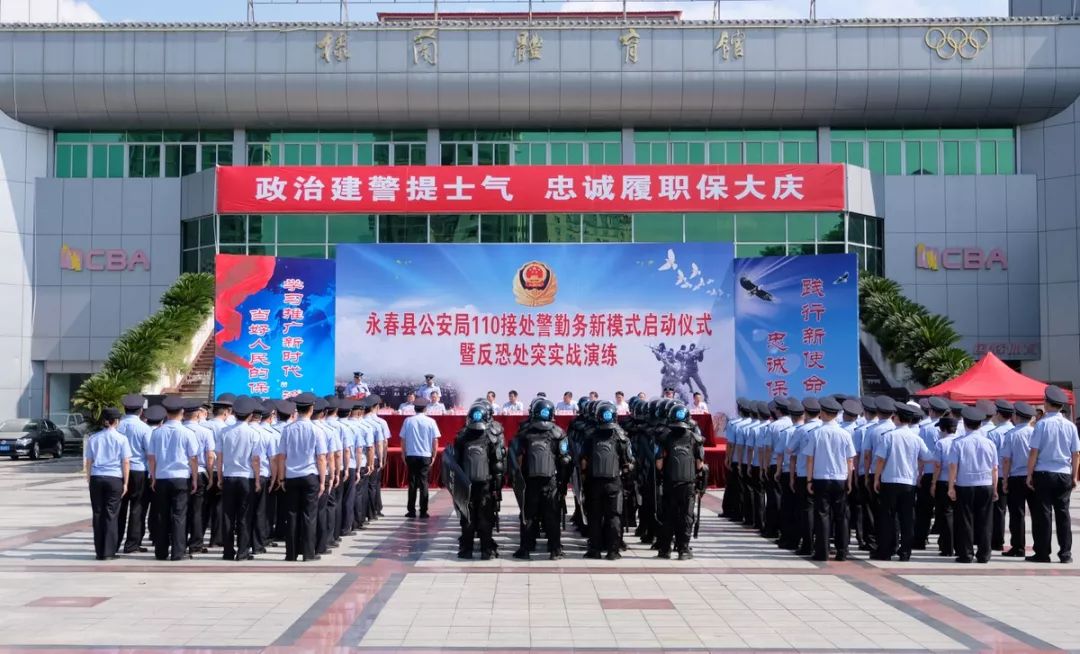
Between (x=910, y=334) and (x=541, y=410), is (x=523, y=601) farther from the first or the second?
(x=910, y=334)

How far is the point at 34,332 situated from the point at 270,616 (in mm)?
32603

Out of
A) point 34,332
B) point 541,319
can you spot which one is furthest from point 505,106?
point 34,332

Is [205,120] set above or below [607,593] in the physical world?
above

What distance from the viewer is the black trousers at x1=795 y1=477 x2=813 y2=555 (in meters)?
13.4

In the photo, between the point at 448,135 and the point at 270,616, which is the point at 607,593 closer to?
the point at 270,616

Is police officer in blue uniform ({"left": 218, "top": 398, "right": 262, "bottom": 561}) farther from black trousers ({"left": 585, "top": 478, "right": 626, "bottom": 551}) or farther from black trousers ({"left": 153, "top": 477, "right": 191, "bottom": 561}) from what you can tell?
black trousers ({"left": 585, "top": 478, "right": 626, "bottom": 551})

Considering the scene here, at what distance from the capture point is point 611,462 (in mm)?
13016

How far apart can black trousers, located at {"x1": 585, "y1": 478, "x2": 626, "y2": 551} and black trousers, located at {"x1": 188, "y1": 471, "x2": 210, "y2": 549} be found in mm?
4304

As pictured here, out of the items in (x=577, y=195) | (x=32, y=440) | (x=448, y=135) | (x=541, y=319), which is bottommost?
(x=32, y=440)

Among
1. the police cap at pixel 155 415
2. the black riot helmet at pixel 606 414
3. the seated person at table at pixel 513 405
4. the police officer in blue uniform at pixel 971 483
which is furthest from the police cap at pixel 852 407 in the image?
the seated person at table at pixel 513 405

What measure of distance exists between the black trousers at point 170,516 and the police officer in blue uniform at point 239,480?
432mm

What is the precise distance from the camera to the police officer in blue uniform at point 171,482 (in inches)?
506

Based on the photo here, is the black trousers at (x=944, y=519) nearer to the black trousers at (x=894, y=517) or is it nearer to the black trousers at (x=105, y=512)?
the black trousers at (x=894, y=517)

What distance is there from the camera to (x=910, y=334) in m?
30.1
